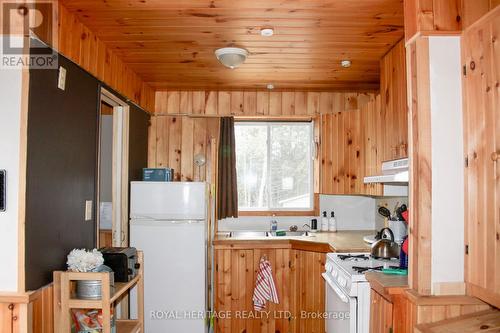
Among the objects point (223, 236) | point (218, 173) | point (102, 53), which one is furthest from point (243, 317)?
point (102, 53)

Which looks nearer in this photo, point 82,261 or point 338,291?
point 82,261

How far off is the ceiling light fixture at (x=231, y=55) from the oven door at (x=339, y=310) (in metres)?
1.76

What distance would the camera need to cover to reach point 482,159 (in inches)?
59.2

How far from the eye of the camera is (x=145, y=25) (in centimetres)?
221

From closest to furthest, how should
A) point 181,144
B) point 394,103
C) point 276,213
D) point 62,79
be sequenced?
point 62,79, point 394,103, point 181,144, point 276,213

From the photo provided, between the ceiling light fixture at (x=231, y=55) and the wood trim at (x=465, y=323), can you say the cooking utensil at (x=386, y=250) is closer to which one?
the wood trim at (x=465, y=323)

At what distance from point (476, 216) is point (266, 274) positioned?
6.81 ft

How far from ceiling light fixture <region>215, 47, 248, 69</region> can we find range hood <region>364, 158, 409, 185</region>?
1.35m

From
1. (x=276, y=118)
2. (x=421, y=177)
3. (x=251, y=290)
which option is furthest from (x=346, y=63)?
(x=251, y=290)

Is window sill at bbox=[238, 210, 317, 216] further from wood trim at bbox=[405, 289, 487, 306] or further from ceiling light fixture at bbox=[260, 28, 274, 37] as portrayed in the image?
wood trim at bbox=[405, 289, 487, 306]

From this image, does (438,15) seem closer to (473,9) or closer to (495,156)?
(473,9)

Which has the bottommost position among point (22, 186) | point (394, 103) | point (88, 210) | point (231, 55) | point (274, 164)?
point (88, 210)

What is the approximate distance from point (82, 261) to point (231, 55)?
1701mm

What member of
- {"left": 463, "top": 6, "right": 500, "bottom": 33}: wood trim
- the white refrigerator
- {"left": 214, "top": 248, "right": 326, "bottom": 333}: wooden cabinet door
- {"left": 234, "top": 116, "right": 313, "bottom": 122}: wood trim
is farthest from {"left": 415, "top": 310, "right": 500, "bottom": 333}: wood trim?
{"left": 234, "top": 116, "right": 313, "bottom": 122}: wood trim
